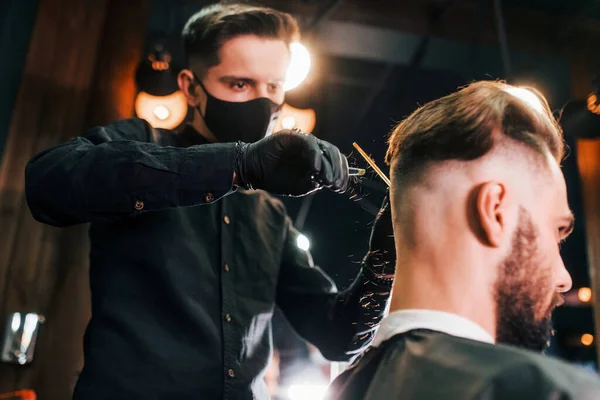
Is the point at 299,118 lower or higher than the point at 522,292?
higher

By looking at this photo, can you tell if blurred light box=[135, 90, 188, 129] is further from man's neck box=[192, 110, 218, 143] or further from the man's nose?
the man's nose

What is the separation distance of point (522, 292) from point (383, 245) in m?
0.50

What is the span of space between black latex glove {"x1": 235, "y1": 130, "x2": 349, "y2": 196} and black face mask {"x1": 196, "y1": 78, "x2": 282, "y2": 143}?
378 mm

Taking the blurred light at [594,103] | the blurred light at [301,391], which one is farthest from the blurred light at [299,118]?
the blurred light at [301,391]

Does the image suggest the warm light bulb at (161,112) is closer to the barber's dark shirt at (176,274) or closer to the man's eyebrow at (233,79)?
the barber's dark shirt at (176,274)

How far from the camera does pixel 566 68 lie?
355 centimetres

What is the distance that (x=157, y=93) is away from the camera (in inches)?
108

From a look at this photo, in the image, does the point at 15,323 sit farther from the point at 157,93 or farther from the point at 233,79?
the point at 233,79

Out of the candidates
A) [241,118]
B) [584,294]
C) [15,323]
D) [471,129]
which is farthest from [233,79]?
[584,294]

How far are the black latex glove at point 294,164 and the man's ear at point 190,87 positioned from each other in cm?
59

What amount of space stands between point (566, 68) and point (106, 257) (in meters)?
3.29

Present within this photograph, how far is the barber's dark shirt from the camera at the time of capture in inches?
51.5

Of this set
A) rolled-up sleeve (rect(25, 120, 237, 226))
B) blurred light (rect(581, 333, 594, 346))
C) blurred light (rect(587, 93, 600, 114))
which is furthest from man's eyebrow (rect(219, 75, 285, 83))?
blurred light (rect(581, 333, 594, 346))

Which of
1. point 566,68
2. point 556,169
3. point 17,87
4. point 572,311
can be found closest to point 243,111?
point 556,169
